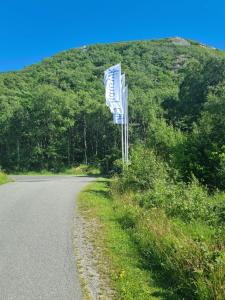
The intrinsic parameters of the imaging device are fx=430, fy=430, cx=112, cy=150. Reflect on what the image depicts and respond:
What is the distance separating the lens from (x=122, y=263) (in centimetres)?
862

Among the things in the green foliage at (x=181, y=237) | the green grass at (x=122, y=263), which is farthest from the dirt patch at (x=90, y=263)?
the green foliage at (x=181, y=237)

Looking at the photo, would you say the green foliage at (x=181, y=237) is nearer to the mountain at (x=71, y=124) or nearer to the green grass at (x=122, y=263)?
the green grass at (x=122, y=263)

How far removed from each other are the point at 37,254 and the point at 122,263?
1850 millimetres

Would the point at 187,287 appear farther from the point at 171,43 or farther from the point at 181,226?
the point at 171,43

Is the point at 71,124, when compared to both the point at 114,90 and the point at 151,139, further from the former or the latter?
the point at 114,90

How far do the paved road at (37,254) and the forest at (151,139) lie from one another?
5.79ft

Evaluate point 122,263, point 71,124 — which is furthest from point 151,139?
point 71,124

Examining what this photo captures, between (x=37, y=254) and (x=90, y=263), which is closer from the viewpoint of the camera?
(x=90, y=263)

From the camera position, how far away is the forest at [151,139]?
886 cm

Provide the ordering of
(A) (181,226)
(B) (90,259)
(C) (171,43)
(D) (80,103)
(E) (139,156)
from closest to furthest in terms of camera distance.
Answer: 1. (B) (90,259)
2. (A) (181,226)
3. (E) (139,156)
4. (D) (80,103)
5. (C) (171,43)

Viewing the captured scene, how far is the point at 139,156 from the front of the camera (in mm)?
21891

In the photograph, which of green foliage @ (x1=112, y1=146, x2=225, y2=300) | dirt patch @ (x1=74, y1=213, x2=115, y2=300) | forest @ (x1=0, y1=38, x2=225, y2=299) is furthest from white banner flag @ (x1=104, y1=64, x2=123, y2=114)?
dirt patch @ (x1=74, y1=213, x2=115, y2=300)

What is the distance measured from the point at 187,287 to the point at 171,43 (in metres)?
179

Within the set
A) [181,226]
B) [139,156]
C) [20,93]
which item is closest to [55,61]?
[20,93]
